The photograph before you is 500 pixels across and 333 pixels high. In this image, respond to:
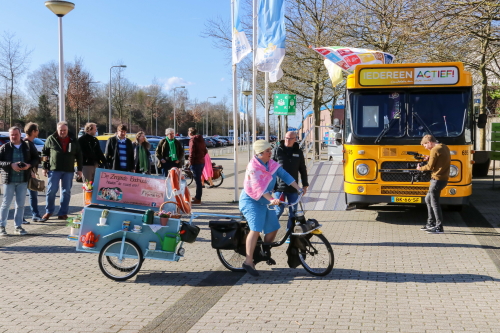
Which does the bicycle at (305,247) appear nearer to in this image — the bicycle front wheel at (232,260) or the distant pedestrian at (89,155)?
the bicycle front wheel at (232,260)

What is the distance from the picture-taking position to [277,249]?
831 cm

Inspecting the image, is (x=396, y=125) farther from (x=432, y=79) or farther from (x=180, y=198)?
(x=180, y=198)

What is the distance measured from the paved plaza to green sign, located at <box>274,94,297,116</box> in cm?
1498

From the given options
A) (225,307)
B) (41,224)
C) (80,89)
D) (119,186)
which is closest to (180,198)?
(119,186)

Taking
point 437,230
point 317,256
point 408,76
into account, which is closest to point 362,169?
point 437,230

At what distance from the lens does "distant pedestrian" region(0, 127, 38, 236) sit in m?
9.10

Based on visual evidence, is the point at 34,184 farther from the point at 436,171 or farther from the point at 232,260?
the point at 436,171

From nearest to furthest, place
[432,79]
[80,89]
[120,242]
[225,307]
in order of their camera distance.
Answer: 1. [225,307]
2. [120,242]
3. [432,79]
4. [80,89]

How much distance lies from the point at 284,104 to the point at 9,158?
1593 cm

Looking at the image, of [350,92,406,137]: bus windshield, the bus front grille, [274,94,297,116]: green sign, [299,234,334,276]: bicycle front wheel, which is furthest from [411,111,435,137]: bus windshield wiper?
[274,94,297,116]: green sign

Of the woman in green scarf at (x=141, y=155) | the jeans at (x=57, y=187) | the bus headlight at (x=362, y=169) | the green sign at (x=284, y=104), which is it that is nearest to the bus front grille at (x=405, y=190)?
the bus headlight at (x=362, y=169)

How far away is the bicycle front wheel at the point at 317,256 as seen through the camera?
6594 mm

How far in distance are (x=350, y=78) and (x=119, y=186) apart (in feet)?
18.4

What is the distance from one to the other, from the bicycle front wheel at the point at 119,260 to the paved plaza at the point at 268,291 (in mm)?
114
